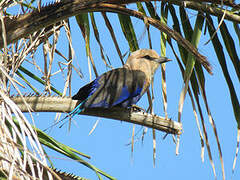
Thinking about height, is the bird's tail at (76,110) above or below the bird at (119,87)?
below

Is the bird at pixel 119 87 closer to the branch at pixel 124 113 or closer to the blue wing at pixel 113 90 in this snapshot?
the blue wing at pixel 113 90

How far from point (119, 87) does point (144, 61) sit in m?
0.84

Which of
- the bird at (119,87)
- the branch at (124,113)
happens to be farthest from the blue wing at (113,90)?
the branch at (124,113)

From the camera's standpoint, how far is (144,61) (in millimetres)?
4340

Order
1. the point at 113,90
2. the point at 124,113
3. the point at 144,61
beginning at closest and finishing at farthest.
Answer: the point at 124,113 < the point at 113,90 < the point at 144,61

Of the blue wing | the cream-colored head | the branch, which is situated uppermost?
the cream-colored head

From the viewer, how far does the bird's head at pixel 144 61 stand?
428cm

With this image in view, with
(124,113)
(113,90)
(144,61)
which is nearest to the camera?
(124,113)

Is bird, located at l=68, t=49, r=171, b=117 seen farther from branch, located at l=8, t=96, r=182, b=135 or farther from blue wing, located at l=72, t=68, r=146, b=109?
branch, located at l=8, t=96, r=182, b=135

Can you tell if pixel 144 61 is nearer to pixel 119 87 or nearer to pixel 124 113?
pixel 119 87

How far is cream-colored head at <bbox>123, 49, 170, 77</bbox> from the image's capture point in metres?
4.27

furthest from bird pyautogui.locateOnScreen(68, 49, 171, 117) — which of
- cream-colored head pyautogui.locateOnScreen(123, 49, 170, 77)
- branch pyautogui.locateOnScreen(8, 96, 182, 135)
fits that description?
branch pyautogui.locateOnScreen(8, 96, 182, 135)

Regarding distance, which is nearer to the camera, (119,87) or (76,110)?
(76,110)

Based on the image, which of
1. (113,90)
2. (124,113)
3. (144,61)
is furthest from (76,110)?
(144,61)
